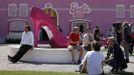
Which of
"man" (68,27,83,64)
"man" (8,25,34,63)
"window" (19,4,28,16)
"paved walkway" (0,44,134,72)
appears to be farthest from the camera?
"window" (19,4,28,16)

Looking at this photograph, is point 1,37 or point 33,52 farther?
point 1,37

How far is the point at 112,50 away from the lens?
47.5 feet

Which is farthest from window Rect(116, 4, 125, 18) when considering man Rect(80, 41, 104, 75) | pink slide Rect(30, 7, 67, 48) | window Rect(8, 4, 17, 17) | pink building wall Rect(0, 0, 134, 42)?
man Rect(80, 41, 104, 75)

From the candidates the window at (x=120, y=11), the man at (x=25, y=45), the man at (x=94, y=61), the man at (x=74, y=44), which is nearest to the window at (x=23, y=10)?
the window at (x=120, y=11)

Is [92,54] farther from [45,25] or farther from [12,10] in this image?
[12,10]

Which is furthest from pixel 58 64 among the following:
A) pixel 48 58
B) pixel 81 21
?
pixel 81 21

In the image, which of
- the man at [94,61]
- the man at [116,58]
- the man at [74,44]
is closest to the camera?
the man at [94,61]

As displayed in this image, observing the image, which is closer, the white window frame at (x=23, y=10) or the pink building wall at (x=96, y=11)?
the pink building wall at (x=96, y=11)

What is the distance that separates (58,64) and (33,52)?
1.42 m

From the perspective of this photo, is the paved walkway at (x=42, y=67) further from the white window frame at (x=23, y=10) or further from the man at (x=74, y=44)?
the white window frame at (x=23, y=10)

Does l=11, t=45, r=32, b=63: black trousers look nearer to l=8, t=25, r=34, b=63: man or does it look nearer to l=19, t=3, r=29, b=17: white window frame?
l=8, t=25, r=34, b=63: man

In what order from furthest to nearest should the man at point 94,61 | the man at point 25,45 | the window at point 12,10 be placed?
the window at point 12,10
the man at point 25,45
the man at point 94,61

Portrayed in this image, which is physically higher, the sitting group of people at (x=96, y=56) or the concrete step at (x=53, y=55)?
the sitting group of people at (x=96, y=56)

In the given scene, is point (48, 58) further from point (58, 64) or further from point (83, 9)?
point (83, 9)
